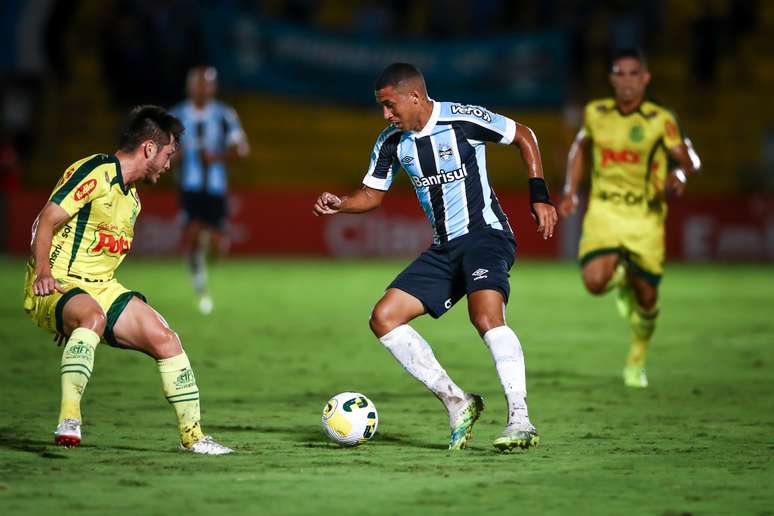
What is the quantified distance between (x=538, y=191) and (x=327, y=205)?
43.6 inches

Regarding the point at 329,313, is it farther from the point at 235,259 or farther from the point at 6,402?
the point at 235,259

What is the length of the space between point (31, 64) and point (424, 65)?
6.74m

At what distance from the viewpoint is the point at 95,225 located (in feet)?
22.4

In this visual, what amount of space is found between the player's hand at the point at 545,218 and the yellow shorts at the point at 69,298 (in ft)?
6.86

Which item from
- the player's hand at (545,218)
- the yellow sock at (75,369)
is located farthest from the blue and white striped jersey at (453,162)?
the yellow sock at (75,369)

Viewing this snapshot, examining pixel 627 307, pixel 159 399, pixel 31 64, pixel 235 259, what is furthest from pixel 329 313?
pixel 31 64

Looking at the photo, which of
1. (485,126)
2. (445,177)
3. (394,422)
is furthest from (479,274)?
(394,422)

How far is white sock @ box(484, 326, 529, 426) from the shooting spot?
22.5 feet

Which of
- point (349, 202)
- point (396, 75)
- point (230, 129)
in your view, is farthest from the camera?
point (230, 129)

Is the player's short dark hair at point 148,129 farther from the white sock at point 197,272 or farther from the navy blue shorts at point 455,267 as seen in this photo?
the white sock at point 197,272

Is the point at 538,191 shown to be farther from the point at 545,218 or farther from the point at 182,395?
the point at 182,395

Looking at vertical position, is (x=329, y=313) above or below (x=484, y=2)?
below

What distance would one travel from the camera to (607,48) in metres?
25.4

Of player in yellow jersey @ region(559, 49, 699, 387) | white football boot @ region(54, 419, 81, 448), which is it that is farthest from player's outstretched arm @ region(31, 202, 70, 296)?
player in yellow jersey @ region(559, 49, 699, 387)
